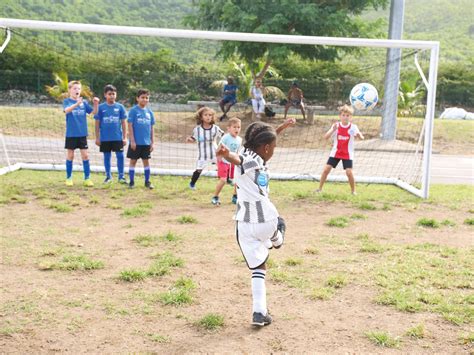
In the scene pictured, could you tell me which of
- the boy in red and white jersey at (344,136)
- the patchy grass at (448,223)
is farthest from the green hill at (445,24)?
the patchy grass at (448,223)

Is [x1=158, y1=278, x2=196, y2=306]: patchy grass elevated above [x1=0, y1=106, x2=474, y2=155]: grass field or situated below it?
below

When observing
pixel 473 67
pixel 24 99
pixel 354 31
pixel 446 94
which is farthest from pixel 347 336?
pixel 473 67

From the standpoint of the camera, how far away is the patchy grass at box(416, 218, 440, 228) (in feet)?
24.6

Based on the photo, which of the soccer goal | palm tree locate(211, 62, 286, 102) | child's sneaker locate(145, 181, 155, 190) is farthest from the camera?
palm tree locate(211, 62, 286, 102)

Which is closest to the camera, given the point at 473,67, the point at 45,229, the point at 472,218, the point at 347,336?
the point at 347,336

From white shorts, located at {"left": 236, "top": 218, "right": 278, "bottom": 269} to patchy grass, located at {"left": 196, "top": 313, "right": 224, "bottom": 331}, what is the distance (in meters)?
0.47

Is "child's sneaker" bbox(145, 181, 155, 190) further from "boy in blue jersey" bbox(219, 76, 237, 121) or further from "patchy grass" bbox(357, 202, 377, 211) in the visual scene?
"boy in blue jersey" bbox(219, 76, 237, 121)

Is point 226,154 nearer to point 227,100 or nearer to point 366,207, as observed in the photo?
point 366,207

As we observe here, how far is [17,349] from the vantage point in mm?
3754

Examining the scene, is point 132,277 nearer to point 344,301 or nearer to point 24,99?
point 344,301

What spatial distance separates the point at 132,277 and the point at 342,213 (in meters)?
3.93

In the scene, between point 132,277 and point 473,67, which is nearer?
point 132,277

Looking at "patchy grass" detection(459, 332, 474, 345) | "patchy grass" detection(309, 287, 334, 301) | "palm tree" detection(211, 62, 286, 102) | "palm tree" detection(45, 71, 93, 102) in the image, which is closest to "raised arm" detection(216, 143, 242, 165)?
"patchy grass" detection(309, 287, 334, 301)

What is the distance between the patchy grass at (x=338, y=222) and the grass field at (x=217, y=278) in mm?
14
